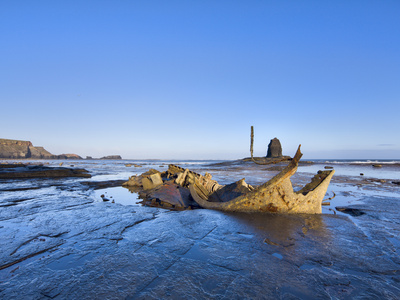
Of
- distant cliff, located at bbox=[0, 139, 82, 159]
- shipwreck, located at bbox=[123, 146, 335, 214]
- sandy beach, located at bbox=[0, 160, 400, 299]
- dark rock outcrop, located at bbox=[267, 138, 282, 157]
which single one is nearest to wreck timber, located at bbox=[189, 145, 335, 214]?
shipwreck, located at bbox=[123, 146, 335, 214]

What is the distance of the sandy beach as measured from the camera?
1.75 m

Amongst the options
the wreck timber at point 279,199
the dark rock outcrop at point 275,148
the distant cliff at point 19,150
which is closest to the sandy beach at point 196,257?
the wreck timber at point 279,199

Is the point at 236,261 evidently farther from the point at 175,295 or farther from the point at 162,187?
the point at 162,187

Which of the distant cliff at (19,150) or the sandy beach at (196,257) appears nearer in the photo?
the sandy beach at (196,257)

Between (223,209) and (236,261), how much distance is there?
256cm

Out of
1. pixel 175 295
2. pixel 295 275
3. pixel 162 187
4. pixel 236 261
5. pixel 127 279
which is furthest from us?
pixel 162 187

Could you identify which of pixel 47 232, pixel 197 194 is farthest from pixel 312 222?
pixel 47 232

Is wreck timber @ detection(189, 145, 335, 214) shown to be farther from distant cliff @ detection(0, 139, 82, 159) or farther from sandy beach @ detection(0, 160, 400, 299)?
distant cliff @ detection(0, 139, 82, 159)

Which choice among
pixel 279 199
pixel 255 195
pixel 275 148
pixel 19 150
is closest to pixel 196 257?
pixel 255 195

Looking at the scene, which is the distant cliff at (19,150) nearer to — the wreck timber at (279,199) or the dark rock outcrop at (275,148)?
the dark rock outcrop at (275,148)

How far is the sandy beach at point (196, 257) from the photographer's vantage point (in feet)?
5.74

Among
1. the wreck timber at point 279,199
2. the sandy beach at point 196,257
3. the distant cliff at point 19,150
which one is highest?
the distant cliff at point 19,150

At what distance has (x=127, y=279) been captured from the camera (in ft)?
6.17

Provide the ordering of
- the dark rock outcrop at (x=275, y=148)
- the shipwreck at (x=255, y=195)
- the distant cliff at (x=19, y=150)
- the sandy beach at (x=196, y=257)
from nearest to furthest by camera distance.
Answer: the sandy beach at (x=196, y=257) → the shipwreck at (x=255, y=195) → the dark rock outcrop at (x=275, y=148) → the distant cliff at (x=19, y=150)
